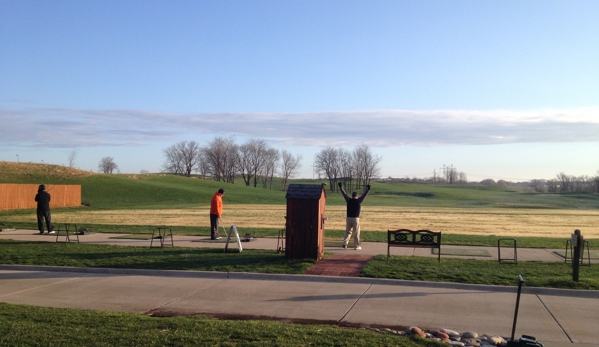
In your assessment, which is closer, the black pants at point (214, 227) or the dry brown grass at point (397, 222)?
the black pants at point (214, 227)

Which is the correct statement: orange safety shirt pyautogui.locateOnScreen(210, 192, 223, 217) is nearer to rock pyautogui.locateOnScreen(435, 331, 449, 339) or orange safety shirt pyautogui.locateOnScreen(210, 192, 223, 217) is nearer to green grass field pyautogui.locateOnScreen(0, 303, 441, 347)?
green grass field pyautogui.locateOnScreen(0, 303, 441, 347)

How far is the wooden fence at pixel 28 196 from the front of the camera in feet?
147

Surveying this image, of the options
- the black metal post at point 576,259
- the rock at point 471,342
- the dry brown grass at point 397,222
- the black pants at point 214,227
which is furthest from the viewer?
the dry brown grass at point 397,222

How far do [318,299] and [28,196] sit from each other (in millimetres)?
44651

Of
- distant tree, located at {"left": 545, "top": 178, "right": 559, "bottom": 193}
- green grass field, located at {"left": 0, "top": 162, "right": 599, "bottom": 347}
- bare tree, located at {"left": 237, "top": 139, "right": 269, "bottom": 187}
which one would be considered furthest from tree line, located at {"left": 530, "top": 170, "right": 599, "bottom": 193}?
green grass field, located at {"left": 0, "top": 162, "right": 599, "bottom": 347}

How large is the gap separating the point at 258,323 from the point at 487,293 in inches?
195

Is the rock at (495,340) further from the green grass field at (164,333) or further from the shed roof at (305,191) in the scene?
the shed roof at (305,191)

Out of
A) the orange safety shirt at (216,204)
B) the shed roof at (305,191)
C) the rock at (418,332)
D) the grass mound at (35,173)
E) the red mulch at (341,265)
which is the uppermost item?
the grass mound at (35,173)

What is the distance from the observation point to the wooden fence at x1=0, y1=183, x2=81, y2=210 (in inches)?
1769

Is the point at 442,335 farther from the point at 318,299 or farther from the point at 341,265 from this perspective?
the point at 341,265

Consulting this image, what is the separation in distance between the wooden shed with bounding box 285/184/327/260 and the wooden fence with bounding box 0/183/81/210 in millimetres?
32414

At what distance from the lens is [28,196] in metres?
47.5

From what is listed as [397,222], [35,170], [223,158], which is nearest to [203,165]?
[223,158]

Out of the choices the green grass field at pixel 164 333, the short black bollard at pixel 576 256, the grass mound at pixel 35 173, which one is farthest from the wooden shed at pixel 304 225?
the grass mound at pixel 35 173
